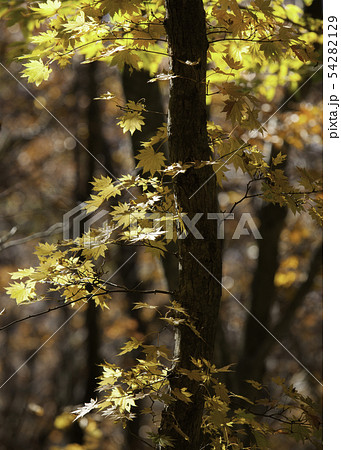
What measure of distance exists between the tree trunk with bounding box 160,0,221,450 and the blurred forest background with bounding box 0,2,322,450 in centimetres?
159

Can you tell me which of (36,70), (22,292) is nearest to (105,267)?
(22,292)

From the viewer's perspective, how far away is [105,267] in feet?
28.6

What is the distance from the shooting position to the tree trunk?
2.05m

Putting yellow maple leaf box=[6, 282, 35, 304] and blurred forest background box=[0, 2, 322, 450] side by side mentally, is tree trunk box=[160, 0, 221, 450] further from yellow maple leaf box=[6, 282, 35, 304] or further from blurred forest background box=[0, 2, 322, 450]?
blurred forest background box=[0, 2, 322, 450]

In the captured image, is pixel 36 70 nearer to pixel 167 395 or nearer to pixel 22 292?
pixel 22 292

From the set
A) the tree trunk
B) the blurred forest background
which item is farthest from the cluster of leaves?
the blurred forest background

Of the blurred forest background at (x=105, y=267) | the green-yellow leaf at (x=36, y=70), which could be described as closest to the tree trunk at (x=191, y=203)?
the green-yellow leaf at (x=36, y=70)

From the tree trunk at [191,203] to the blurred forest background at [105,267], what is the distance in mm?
1594

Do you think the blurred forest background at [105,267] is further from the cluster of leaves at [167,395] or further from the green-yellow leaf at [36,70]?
the green-yellow leaf at [36,70]

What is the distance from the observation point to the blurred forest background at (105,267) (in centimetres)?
492

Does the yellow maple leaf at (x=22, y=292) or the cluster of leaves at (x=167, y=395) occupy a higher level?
the yellow maple leaf at (x=22, y=292)

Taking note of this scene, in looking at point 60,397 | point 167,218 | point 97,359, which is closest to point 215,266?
point 167,218

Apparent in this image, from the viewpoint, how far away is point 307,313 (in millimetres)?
13539

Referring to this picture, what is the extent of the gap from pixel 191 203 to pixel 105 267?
267 inches
